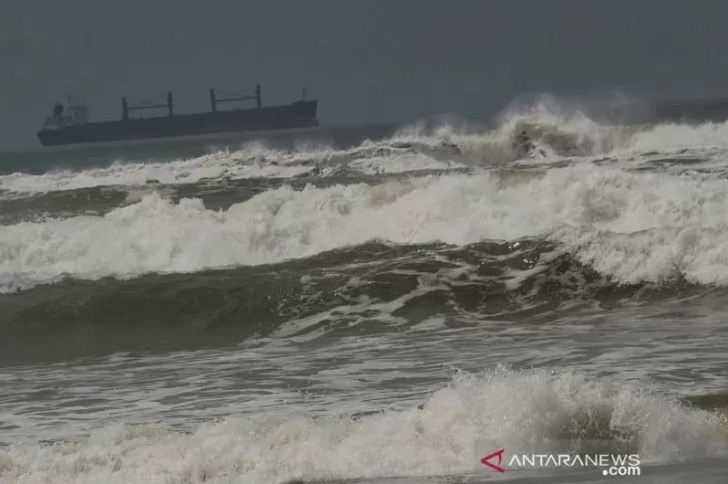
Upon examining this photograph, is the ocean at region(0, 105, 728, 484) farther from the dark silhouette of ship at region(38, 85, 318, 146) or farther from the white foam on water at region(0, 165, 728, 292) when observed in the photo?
the dark silhouette of ship at region(38, 85, 318, 146)

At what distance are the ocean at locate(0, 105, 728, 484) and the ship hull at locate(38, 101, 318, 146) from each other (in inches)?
5082

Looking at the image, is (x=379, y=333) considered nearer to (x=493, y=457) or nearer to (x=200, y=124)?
(x=493, y=457)

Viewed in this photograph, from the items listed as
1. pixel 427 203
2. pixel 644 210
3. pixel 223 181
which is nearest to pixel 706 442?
pixel 644 210

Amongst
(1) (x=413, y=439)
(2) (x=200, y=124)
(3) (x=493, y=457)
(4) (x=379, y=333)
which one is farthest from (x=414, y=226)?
(2) (x=200, y=124)

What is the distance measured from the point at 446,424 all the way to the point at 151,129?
15934 cm

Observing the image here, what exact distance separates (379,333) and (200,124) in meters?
153

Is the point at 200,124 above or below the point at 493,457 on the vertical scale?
below

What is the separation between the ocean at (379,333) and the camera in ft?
30.6

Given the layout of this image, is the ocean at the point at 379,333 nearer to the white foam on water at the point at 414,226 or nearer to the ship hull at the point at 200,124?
the white foam on water at the point at 414,226

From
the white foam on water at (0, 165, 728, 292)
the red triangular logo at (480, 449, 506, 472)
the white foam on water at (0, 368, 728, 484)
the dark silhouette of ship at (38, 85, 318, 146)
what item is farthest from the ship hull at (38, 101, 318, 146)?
the red triangular logo at (480, 449, 506, 472)

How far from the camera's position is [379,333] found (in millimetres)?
16188

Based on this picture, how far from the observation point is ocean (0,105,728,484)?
30.6 feet

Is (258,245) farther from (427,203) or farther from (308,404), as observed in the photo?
(308,404)

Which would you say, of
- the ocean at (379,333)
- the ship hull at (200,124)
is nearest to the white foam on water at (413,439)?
the ocean at (379,333)
